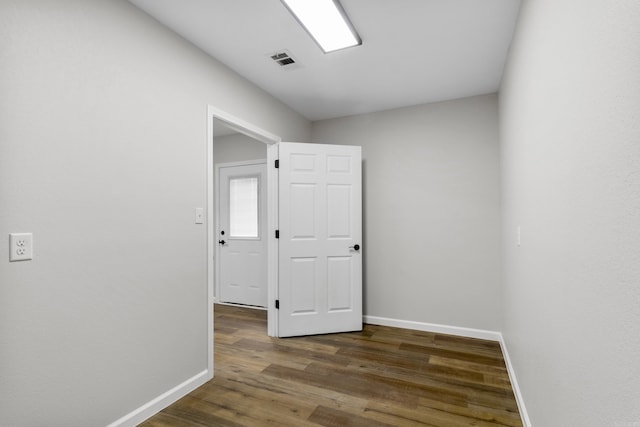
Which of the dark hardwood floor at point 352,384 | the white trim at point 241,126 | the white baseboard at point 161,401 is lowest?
the dark hardwood floor at point 352,384

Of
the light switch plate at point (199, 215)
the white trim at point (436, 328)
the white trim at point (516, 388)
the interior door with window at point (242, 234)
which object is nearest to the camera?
the white trim at point (516, 388)

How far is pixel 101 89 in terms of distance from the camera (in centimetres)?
172

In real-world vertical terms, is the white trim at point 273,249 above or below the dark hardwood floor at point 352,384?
above

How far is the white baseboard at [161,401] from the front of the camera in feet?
5.94

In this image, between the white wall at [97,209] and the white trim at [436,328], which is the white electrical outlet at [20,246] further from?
the white trim at [436,328]

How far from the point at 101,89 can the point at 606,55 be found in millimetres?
2173

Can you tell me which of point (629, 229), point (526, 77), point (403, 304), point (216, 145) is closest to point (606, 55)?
point (629, 229)

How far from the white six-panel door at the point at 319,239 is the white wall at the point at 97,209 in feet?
3.55

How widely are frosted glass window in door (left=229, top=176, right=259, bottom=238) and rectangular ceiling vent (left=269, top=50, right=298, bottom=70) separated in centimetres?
218

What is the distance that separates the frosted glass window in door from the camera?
4.62m

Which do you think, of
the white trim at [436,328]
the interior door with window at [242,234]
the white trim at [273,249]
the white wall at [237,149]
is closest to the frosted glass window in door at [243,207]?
the interior door with window at [242,234]

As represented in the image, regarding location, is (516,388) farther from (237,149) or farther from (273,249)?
(237,149)

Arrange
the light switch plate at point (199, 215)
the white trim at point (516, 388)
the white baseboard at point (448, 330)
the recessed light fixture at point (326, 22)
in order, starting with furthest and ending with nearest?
the white baseboard at point (448, 330) → the light switch plate at point (199, 215) → the recessed light fixture at point (326, 22) → the white trim at point (516, 388)

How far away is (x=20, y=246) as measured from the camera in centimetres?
139
